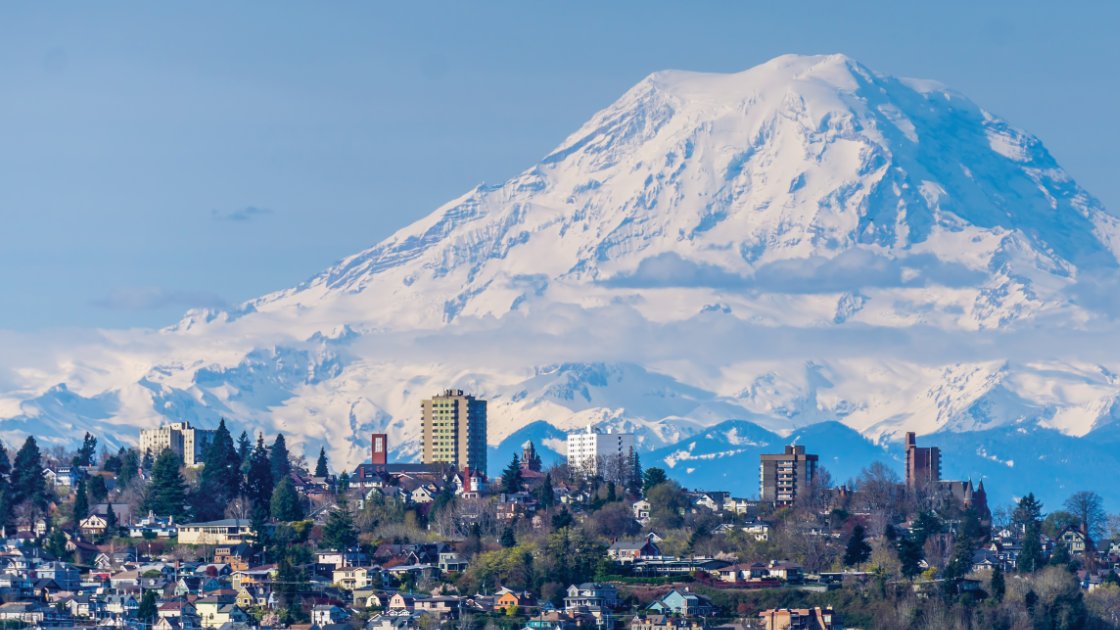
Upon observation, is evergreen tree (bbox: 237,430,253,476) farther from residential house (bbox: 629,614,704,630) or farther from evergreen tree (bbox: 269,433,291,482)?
residential house (bbox: 629,614,704,630)

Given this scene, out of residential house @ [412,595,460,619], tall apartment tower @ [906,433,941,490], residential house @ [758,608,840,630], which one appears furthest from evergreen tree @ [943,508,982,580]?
tall apartment tower @ [906,433,941,490]

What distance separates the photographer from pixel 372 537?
154 meters

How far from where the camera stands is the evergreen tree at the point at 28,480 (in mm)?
156750

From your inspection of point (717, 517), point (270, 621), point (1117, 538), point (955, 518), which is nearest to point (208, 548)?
point (270, 621)

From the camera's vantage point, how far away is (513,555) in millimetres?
143000

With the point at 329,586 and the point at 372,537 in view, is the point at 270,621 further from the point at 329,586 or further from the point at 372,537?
the point at 372,537

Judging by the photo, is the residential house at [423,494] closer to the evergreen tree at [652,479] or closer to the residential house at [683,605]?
the evergreen tree at [652,479]

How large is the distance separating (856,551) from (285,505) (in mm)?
31564

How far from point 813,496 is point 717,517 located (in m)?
11.5

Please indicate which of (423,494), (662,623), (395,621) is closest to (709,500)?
A: (423,494)

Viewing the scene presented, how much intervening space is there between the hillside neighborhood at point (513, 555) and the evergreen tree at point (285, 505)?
0.19m

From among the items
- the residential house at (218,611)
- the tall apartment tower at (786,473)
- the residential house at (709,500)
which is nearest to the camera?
the residential house at (218,611)

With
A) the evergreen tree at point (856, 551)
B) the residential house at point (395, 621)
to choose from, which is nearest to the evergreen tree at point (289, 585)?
the residential house at point (395, 621)

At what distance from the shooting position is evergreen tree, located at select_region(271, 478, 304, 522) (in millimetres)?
156000
